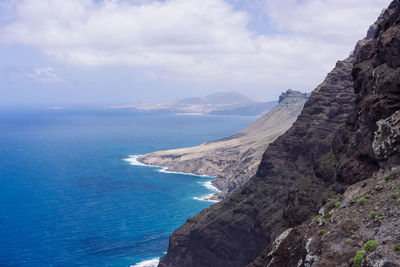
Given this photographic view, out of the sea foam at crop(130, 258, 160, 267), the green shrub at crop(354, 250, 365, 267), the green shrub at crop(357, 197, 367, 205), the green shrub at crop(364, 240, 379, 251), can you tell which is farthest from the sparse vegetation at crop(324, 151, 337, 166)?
the sea foam at crop(130, 258, 160, 267)

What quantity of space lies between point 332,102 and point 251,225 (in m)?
33.1

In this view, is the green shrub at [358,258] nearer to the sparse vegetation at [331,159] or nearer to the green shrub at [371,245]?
the green shrub at [371,245]

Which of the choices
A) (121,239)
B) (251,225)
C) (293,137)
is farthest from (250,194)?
(121,239)

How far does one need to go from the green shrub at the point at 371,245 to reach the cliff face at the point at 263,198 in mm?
51382

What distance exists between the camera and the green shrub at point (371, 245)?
21.8 metres

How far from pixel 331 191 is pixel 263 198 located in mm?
40239

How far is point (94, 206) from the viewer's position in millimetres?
161125

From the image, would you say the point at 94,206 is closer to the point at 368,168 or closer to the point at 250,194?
the point at 250,194

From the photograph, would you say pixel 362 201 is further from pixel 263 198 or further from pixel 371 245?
pixel 263 198

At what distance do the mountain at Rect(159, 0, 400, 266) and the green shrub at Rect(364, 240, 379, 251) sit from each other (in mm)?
54

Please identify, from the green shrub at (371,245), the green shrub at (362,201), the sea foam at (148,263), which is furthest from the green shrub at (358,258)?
the sea foam at (148,263)

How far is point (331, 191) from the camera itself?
46.3 meters

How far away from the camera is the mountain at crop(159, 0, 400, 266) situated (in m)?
25.1

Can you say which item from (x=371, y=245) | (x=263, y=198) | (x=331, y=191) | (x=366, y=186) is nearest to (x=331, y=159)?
(x=331, y=191)
